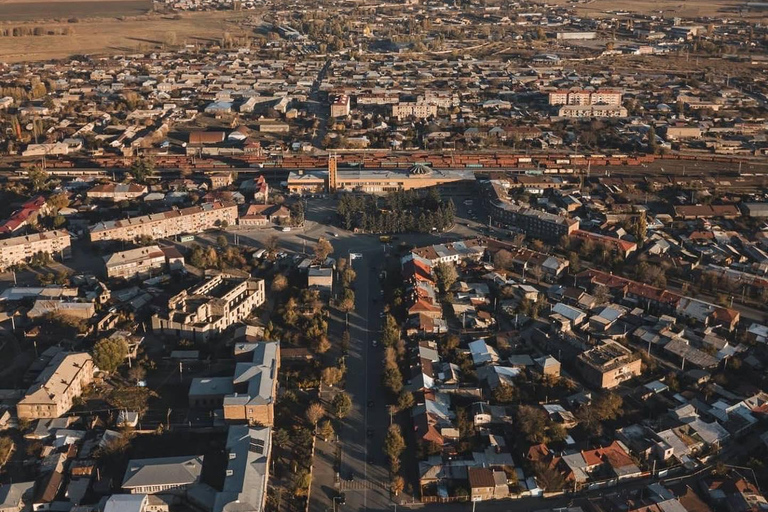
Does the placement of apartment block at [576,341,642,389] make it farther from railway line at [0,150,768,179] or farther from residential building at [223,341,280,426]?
railway line at [0,150,768,179]

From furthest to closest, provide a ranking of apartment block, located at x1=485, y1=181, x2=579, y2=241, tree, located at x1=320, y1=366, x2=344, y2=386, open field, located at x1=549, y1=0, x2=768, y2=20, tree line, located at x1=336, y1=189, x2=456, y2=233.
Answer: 1. open field, located at x1=549, y1=0, x2=768, y2=20
2. tree line, located at x1=336, y1=189, x2=456, y2=233
3. apartment block, located at x1=485, y1=181, x2=579, y2=241
4. tree, located at x1=320, y1=366, x2=344, y2=386

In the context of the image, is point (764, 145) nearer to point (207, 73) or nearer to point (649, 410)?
point (649, 410)

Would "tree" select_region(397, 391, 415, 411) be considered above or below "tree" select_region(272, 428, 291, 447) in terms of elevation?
above

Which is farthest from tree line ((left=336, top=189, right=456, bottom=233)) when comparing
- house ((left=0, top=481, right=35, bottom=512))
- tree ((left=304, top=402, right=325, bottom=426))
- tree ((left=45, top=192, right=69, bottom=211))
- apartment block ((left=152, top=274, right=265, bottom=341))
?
house ((left=0, top=481, right=35, bottom=512))

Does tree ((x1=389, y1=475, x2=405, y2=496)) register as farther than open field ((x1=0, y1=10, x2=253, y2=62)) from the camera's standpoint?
No

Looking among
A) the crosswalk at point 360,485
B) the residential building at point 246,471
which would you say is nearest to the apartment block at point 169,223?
the residential building at point 246,471

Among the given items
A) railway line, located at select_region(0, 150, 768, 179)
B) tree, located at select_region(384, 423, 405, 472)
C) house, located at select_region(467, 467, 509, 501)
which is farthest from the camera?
railway line, located at select_region(0, 150, 768, 179)

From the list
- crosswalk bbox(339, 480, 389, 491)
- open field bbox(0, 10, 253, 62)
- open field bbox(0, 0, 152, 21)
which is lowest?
crosswalk bbox(339, 480, 389, 491)
